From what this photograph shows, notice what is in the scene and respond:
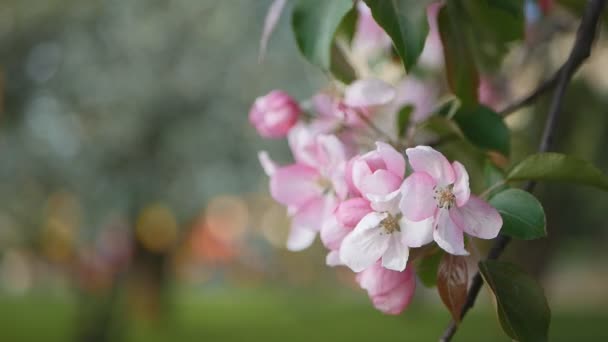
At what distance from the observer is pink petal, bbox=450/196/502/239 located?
19.9 inches

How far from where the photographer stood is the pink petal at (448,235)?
0.49 metres

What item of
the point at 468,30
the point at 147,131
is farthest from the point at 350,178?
the point at 147,131

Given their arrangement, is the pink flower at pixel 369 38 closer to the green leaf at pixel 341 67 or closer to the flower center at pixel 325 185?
the green leaf at pixel 341 67

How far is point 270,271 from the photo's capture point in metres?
17.7

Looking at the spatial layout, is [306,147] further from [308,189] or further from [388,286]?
[388,286]

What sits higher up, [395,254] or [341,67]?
[341,67]

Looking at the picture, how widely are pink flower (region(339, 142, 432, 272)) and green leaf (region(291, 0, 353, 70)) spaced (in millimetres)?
110

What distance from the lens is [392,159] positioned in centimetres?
52

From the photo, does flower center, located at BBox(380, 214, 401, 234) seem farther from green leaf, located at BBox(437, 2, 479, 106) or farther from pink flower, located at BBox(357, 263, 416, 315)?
green leaf, located at BBox(437, 2, 479, 106)

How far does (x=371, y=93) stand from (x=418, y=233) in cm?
17

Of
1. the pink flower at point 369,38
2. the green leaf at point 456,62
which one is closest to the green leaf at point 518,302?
the green leaf at point 456,62

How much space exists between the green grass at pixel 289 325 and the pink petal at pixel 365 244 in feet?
11.7

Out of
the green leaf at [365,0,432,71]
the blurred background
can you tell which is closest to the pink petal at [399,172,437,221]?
the green leaf at [365,0,432,71]

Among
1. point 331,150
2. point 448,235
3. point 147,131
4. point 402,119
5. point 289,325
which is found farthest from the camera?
point 289,325
